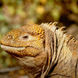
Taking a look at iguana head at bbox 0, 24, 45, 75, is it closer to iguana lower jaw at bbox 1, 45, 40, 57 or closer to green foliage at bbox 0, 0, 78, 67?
iguana lower jaw at bbox 1, 45, 40, 57

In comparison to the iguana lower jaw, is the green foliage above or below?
above

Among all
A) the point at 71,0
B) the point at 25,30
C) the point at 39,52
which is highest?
the point at 71,0

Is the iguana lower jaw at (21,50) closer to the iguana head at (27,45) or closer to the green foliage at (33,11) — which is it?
the iguana head at (27,45)

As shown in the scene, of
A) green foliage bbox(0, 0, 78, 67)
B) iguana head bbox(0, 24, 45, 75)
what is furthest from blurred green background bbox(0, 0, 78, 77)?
iguana head bbox(0, 24, 45, 75)

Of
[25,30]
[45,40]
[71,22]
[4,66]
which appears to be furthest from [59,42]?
[71,22]

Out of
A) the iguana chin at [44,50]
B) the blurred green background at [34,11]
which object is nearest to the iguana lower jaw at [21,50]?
the iguana chin at [44,50]

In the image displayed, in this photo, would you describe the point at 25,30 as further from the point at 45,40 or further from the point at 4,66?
the point at 4,66

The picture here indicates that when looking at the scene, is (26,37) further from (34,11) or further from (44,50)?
(34,11)

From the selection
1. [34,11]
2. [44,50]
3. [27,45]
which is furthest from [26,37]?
[34,11]
